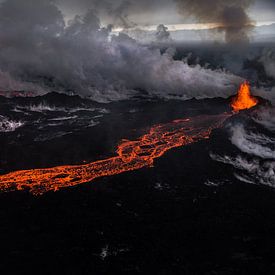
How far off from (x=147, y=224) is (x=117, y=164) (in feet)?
149

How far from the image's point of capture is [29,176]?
117 m

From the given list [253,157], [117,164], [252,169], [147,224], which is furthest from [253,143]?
[147,224]

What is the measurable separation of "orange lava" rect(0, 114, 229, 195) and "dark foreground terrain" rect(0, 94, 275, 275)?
188 inches

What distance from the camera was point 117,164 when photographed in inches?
5049

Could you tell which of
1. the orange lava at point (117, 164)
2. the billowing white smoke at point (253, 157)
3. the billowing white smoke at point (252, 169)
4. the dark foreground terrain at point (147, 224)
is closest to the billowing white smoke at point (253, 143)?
the billowing white smoke at point (253, 157)

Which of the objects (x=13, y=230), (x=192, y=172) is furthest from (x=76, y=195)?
(x=192, y=172)

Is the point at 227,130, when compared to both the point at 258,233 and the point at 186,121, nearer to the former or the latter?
the point at 186,121

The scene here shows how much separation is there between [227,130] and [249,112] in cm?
3120

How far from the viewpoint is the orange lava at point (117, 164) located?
11016 cm

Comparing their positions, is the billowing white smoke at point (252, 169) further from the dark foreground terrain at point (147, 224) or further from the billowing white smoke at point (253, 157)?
the dark foreground terrain at point (147, 224)

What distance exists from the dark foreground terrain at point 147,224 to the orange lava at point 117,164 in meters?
4.78

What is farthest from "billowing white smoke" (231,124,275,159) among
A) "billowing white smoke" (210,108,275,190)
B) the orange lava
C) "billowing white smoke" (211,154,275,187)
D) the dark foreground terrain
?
the dark foreground terrain

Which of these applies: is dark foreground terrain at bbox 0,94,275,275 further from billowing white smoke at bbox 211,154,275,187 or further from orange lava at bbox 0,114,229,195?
orange lava at bbox 0,114,229,195

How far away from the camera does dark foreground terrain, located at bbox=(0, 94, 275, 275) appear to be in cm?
7050
